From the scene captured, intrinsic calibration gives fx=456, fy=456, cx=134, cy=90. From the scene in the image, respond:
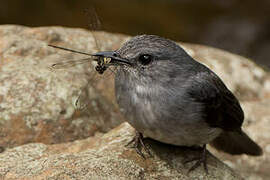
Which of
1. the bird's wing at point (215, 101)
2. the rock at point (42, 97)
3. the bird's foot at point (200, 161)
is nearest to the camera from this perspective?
A: the bird's wing at point (215, 101)

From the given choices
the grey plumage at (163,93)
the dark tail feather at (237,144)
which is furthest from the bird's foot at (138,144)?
the dark tail feather at (237,144)

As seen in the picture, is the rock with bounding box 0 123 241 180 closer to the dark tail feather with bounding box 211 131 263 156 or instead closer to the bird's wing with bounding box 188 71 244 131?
the bird's wing with bounding box 188 71 244 131

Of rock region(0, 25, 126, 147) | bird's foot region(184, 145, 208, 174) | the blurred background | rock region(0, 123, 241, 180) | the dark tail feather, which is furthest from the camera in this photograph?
the blurred background

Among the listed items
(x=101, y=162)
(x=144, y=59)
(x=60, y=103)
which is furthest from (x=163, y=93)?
(x=60, y=103)

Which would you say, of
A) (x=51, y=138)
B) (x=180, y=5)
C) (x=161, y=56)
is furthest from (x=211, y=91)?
(x=180, y=5)

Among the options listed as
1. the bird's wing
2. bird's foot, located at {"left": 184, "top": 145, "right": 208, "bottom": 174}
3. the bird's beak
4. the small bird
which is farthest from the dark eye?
bird's foot, located at {"left": 184, "top": 145, "right": 208, "bottom": 174}

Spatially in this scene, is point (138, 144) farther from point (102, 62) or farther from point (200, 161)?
point (102, 62)

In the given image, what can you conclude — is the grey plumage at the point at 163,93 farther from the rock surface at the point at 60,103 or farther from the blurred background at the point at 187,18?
the blurred background at the point at 187,18
